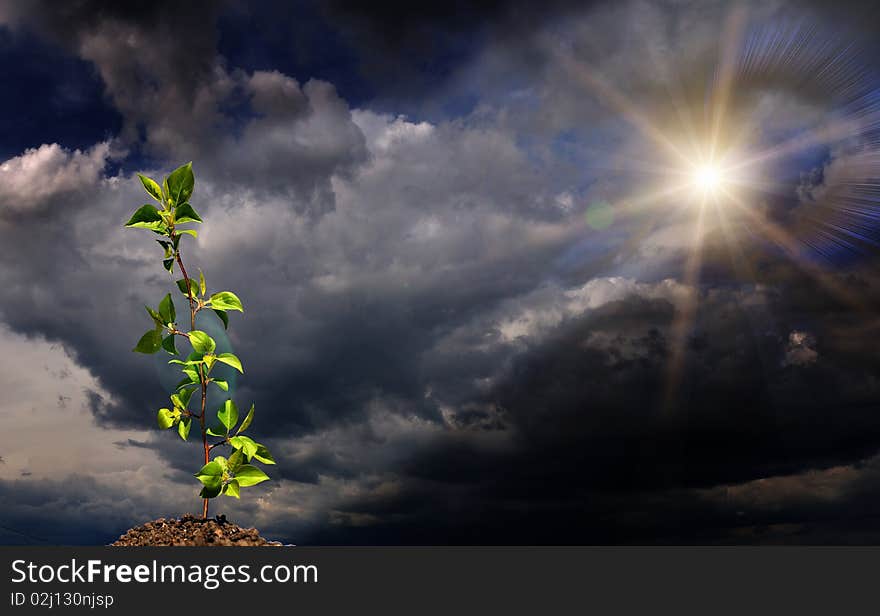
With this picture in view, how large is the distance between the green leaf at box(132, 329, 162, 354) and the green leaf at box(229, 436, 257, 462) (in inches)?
35.1

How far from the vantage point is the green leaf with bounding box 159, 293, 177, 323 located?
4805 millimetres

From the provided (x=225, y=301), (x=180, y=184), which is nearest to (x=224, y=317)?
(x=225, y=301)

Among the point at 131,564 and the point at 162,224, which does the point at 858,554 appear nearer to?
the point at 131,564

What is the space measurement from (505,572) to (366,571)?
83 cm

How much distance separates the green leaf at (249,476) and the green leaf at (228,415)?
1.09 feet

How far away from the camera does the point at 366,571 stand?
3.69 meters

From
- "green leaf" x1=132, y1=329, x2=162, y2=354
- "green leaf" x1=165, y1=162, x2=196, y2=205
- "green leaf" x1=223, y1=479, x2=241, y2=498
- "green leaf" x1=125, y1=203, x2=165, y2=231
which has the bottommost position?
"green leaf" x1=223, y1=479, x2=241, y2=498

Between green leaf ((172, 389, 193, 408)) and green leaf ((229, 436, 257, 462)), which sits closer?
green leaf ((229, 436, 257, 462))

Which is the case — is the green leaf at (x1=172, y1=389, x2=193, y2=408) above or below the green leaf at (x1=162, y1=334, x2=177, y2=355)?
below

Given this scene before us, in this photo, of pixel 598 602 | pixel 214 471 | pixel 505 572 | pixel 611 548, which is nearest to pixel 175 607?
pixel 214 471

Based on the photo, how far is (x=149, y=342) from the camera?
15.7 ft

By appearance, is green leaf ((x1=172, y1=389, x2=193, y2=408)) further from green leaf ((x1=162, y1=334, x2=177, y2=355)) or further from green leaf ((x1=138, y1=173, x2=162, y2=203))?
green leaf ((x1=138, y1=173, x2=162, y2=203))

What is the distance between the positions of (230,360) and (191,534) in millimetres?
1272

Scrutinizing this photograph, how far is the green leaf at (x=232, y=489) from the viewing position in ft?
15.4
